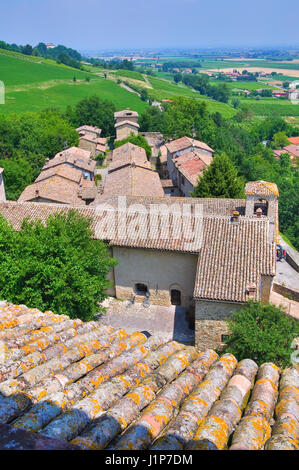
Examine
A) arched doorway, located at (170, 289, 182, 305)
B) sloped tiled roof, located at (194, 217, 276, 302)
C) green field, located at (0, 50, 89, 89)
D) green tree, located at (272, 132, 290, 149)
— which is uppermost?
green field, located at (0, 50, 89, 89)

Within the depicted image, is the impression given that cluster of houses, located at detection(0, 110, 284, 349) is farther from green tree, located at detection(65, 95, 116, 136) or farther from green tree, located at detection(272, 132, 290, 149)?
green tree, located at detection(272, 132, 290, 149)

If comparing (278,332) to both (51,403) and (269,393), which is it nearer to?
(269,393)

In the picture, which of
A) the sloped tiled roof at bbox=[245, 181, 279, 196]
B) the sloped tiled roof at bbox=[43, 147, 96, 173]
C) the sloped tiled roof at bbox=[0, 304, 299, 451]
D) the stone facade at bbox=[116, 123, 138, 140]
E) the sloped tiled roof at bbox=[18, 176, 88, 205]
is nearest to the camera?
the sloped tiled roof at bbox=[0, 304, 299, 451]

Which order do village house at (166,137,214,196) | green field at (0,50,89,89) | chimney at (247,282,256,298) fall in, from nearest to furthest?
chimney at (247,282,256,298)
village house at (166,137,214,196)
green field at (0,50,89,89)

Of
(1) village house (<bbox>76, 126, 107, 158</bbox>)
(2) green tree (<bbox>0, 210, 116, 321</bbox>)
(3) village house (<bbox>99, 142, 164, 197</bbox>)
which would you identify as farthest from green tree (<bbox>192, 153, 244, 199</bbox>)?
(1) village house (<bbox>76, 126, 107, 158</bbox>)

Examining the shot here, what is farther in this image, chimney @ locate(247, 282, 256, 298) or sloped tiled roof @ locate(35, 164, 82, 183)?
sloped tiled roof @ locate(35, 164, 82, 183)

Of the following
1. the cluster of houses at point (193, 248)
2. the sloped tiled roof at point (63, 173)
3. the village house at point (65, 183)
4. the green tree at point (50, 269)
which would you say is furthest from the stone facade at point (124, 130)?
the green tree at point (50, 269)

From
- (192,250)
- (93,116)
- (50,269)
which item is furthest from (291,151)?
(50,269)
